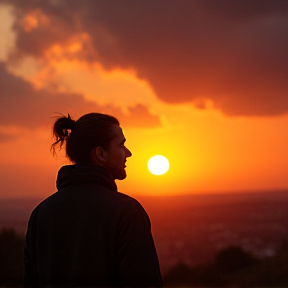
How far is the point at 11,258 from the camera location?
10492mm

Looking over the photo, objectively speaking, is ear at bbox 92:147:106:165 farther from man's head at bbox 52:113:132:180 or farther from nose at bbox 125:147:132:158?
→ nose at bbox 125:147:132:158

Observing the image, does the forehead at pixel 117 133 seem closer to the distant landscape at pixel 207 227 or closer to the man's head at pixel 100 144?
the man's head at pixel 100 144

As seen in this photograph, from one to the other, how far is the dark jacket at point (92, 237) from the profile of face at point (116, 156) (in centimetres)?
7

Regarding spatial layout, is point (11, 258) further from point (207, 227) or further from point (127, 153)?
point (207, 227)

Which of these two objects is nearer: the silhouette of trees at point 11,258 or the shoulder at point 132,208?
the shoulder at point 132,208

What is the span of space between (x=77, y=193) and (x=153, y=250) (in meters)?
0.40

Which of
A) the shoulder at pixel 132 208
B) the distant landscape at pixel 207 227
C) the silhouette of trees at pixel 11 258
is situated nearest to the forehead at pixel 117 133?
the shoulder at pixel 132 208

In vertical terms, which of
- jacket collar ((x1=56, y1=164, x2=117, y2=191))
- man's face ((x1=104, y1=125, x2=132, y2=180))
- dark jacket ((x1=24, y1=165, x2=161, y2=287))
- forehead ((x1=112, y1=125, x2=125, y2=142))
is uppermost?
forehead ((x1=112, y1=125, x2=125, y2=142))

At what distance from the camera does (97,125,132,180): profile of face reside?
7.67 feet

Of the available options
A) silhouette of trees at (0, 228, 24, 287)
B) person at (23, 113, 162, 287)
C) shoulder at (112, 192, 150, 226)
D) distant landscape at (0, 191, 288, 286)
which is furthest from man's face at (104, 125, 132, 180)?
distant landscape at (0, 191, 288, 286)

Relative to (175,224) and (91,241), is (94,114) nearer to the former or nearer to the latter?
(91,241)

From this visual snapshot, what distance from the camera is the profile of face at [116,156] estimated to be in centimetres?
234

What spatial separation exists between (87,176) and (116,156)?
6.3 inches

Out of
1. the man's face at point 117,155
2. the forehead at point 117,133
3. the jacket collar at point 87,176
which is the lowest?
the jacket collar at point 87,176
